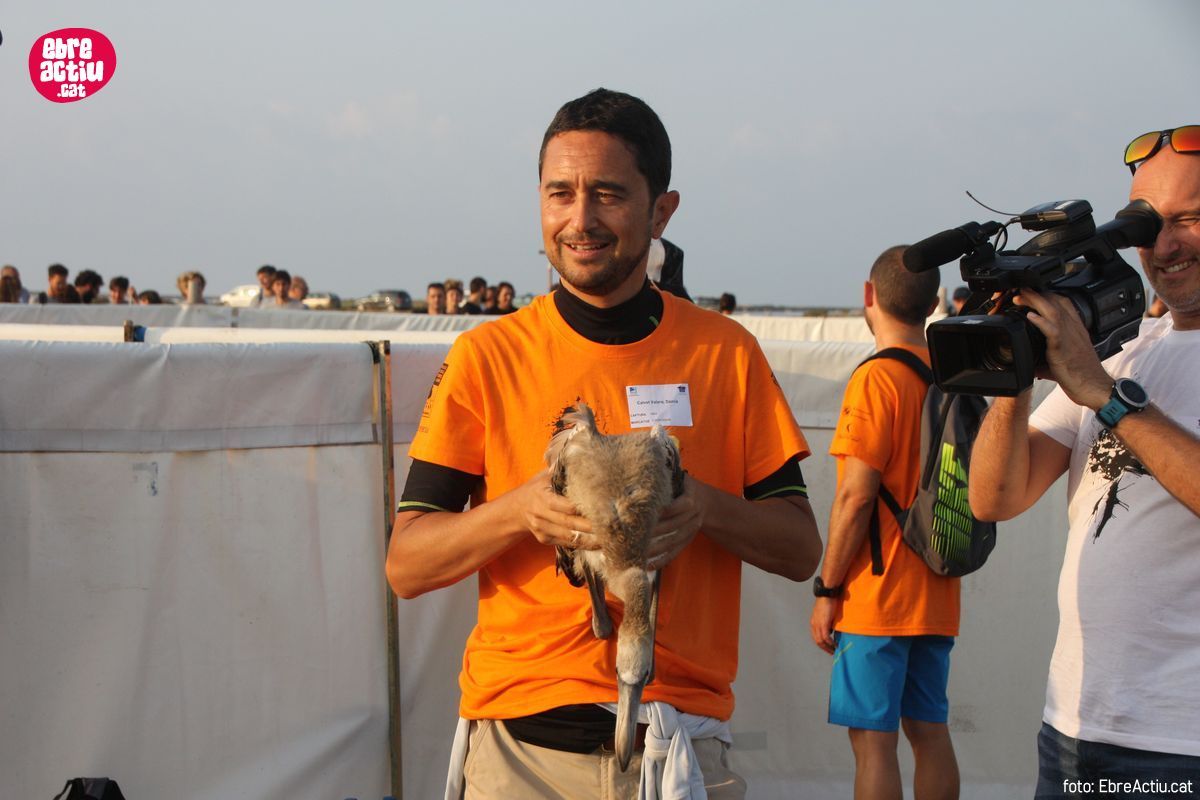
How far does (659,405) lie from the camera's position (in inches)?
103

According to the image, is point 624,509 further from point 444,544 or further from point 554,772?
point 554,772

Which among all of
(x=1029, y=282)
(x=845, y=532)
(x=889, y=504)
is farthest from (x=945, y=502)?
(x=1029, y=282)

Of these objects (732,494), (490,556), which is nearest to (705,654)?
(732,494)

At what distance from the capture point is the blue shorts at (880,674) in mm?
4156

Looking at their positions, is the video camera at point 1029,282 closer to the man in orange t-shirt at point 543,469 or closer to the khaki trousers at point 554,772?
the man in orange t-shirt at point 543,469

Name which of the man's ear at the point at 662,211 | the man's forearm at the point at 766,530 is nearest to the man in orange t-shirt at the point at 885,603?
the man's forearm at the point at 766,530

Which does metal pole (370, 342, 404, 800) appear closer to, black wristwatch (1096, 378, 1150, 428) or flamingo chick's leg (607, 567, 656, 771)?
flamingo chick's leg (607, 567, 656, 771)

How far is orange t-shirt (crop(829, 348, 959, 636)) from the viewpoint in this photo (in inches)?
166

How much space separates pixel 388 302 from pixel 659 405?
89.6 ft

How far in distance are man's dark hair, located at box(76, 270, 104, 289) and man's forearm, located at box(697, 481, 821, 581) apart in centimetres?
1671

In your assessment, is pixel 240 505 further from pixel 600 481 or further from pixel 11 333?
pixel 11 333

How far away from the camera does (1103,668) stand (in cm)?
264

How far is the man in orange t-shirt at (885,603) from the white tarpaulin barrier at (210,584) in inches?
65.2

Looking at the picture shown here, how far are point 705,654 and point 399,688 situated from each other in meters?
2.37
